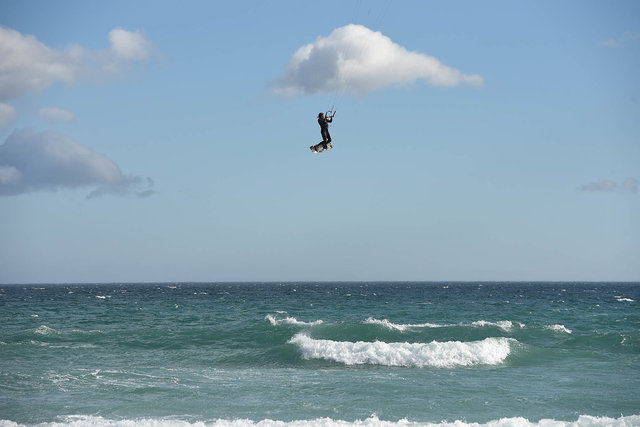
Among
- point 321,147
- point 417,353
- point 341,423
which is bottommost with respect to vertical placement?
point 341,423

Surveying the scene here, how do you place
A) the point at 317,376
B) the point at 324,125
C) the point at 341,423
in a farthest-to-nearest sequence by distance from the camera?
1. the point at 317,376
2. the point at 324,125
3. the point at 341,423

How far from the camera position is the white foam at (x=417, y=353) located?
66.2 feet

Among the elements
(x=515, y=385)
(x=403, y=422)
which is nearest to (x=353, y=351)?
(x=515, y=385)

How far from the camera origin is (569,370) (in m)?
18.7

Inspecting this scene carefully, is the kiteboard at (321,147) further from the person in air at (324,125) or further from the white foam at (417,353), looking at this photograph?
the white foam at (417,353)

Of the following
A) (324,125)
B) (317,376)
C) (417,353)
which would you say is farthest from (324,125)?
(417,353)

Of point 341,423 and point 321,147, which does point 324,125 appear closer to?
point 321,147

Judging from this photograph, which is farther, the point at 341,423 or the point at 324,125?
the point at 324,125

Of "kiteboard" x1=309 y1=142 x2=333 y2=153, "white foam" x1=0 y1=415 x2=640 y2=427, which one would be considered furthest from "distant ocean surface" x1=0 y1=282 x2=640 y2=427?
"kiteboard" x1=309 y1=142 x2=333 y2=153

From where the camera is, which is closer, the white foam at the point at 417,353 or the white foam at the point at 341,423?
the white foam at the point at 341,423

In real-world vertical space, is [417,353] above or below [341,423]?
above

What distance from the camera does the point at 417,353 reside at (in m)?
20.8

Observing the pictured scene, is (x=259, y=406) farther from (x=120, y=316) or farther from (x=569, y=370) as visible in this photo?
(x=120, y=316)

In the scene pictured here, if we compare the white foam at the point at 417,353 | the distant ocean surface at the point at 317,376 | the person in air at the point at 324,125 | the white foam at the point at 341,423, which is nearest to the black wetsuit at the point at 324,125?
the person in air at the point at 324,125
